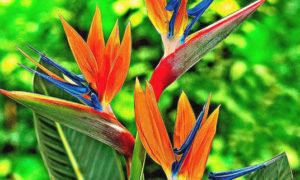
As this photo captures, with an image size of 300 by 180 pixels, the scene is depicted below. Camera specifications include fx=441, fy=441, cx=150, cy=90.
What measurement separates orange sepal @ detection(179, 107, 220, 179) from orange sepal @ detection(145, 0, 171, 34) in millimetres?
120

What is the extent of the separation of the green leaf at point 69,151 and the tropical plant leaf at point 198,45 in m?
0.20

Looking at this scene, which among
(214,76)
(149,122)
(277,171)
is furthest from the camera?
(214,76)

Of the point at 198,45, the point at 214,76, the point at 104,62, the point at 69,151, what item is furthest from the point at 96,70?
the point at 214,76

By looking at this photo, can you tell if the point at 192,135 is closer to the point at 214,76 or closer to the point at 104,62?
the point at 104,62

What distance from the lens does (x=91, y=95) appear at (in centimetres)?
47

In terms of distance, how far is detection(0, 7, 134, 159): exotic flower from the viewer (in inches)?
18.1

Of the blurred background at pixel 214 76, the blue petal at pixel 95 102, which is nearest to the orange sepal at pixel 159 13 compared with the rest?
the blue petal at pixel 95 102

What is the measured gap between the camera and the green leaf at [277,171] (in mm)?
595

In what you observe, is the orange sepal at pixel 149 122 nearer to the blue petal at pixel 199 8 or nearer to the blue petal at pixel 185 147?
the blue petal at pixel 185 147

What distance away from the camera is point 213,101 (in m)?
1.52

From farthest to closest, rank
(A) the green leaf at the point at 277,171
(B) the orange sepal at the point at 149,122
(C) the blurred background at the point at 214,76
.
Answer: (C) the blurred background at the point at 214,76 → (A) the green leaf at the point at 277,171 → (B) the orange sepal at the point at 149,122

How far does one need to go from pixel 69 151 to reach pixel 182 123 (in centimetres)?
24

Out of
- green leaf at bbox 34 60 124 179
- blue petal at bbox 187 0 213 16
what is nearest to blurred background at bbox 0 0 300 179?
green leaf at bbox 34 60 124 179

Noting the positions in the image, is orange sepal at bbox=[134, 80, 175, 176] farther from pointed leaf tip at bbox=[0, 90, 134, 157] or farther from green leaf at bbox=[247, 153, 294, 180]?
green leaf at bbox=[247, 153, 294, 180]
